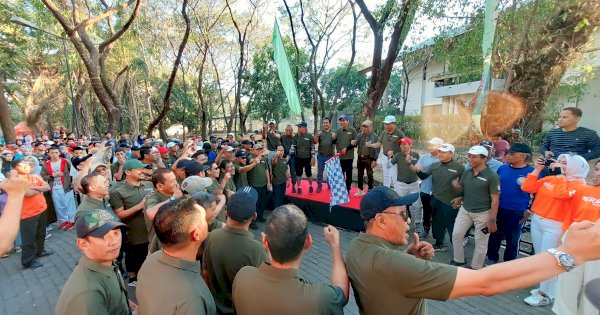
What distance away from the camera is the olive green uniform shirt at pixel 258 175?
7.03 metres

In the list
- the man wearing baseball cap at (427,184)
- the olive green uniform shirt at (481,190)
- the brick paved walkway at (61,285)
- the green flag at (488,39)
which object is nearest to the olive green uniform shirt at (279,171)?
the brick paved walkway at (61,285)

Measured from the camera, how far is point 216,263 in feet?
8.31

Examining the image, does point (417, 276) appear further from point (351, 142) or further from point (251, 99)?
point (251, 99)

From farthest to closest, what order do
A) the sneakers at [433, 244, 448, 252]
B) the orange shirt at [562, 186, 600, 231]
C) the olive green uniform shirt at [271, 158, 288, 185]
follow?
the olive green uniform shirt at [271, 158, 288, 185] → the sneakers at [433, 244, 448, 252] → the orange shirt at [562, 186, 600, 231]

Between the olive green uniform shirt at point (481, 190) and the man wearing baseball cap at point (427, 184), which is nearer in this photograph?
the olive green uniform shirt at point (481, 190)

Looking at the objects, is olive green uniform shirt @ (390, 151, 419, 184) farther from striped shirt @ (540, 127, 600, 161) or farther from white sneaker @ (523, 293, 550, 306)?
white sneaker @ (523, 293, 550, 306)

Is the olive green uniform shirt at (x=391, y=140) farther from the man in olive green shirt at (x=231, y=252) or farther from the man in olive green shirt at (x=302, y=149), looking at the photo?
the man in olive green shirt at (x=231, y=252)

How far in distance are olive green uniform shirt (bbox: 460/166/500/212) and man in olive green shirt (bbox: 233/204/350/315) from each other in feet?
11.8

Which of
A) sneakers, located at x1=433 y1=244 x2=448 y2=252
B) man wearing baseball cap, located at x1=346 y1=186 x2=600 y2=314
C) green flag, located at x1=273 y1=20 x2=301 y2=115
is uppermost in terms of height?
green flag, located at x1=273 y1=20 x2=301 y2=115

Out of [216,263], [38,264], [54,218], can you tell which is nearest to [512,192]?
[216,263]

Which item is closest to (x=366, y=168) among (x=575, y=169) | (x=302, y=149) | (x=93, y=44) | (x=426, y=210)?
(x=302, y=149)

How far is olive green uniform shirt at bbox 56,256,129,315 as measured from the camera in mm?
1797

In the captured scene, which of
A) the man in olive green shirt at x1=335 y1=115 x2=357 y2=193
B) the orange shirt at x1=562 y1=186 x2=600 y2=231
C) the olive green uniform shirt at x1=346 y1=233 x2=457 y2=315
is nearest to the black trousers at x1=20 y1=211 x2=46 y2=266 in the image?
the olive green uniform shirt at x1=346 y1=233 x2=457 y2=315

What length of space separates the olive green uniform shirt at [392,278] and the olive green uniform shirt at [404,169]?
4.58 m
